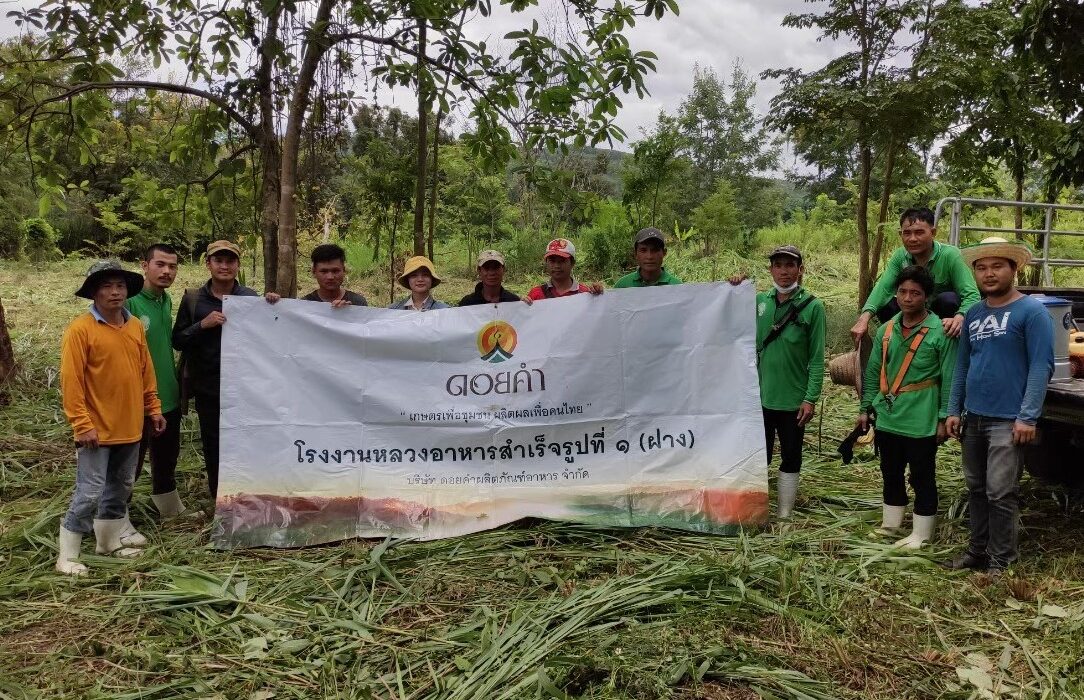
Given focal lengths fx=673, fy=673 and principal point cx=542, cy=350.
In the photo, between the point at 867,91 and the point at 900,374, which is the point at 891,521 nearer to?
the point at 900,374

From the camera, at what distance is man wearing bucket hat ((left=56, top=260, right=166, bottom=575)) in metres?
3.59

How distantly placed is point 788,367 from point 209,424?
12.0ft

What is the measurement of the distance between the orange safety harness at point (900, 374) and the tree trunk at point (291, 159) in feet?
13.3

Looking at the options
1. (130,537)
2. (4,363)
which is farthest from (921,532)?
(4,363)

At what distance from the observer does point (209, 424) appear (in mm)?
4324

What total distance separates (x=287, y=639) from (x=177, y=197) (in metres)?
4.40

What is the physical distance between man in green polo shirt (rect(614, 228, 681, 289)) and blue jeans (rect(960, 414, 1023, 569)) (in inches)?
74.5

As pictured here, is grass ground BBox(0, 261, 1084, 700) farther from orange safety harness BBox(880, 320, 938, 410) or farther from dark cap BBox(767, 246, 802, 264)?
dark cap BBox(767, 246, 802, 264)

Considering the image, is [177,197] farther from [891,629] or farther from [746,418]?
[891,629]

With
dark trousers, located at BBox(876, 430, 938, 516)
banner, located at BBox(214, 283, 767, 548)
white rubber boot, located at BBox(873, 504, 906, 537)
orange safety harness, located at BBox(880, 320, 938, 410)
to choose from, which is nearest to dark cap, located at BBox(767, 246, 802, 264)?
banner, located at BBox(214, 283, 767, 548)

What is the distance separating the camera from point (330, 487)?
398cm

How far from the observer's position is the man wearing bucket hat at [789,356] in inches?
160

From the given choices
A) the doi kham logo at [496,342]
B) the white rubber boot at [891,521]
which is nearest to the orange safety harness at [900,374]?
the white rubber boot at [891,521]

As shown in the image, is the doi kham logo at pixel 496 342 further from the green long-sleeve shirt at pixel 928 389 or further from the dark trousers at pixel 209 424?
the green long-sleeve shirt at pixel 928 389
